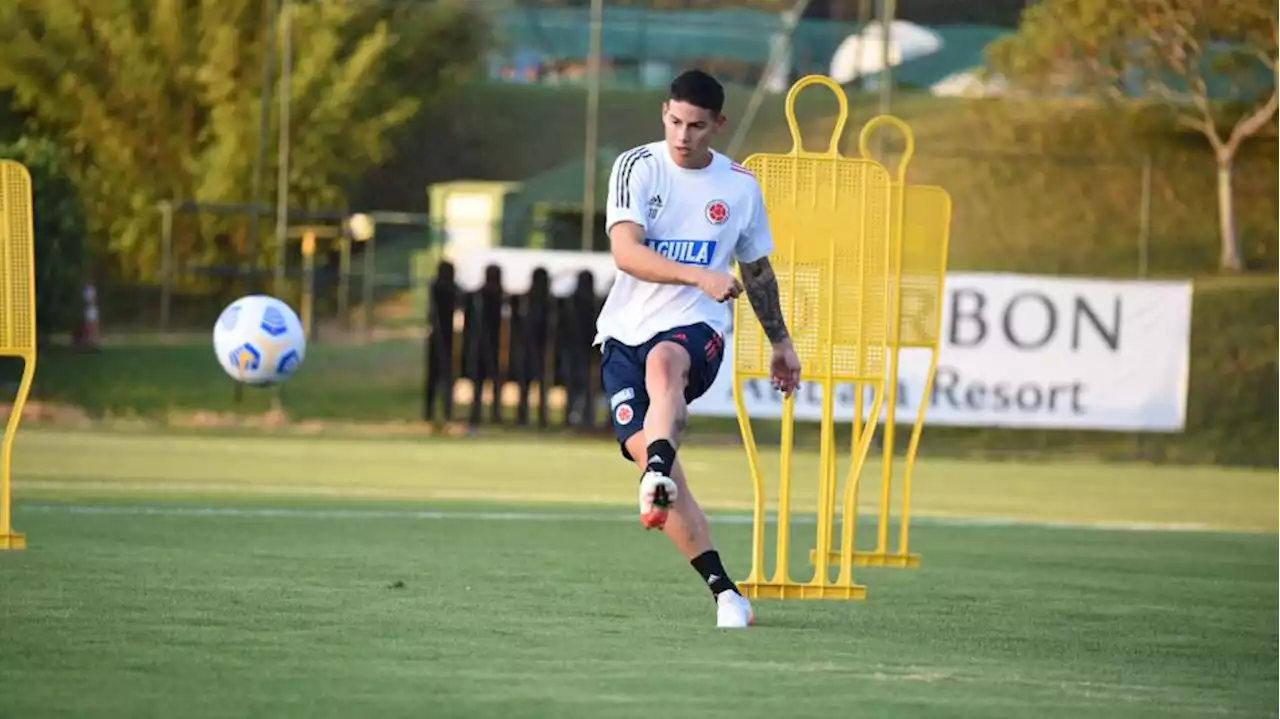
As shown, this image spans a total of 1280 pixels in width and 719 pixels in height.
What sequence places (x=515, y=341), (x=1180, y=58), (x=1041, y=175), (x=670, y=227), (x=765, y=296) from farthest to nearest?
(x=1041, y=175) → (x=1180, y=58) → (x=515, y=341) → (x=765, y=296) → (x=670, y=227)

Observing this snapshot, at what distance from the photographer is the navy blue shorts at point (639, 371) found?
320 inches

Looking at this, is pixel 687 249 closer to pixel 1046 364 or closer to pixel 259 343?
pixel 259 343

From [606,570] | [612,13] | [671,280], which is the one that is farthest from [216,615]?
[612,13]

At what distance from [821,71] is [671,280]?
22.1m

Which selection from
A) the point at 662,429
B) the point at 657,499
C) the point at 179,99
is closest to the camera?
the point at 657,499

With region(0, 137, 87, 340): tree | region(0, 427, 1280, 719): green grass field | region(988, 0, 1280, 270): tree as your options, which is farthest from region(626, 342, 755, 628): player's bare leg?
region(988, 0, 1280, 270): tree

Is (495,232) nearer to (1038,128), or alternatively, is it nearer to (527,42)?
(527,42)

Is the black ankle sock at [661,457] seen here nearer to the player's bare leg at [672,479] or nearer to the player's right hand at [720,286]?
the player's bare leg at [672,479]

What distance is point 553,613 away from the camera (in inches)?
333

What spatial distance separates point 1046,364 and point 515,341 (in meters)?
5.40

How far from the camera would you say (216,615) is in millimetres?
8047

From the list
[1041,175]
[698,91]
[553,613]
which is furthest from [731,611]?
[1041,175]

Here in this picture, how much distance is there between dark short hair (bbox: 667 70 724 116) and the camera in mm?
7910

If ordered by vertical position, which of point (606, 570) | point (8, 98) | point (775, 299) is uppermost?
point (8, 98)
